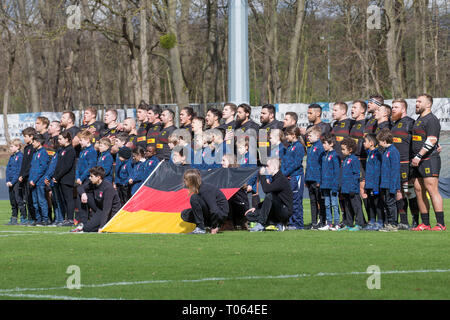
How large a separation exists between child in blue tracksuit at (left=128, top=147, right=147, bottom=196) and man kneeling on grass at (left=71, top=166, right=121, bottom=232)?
3.63 ft

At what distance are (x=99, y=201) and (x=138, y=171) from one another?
4.46ft

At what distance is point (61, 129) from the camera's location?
15.8 meters

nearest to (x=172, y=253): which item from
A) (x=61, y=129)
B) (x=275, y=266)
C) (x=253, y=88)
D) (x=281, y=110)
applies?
(x=275, y=266)

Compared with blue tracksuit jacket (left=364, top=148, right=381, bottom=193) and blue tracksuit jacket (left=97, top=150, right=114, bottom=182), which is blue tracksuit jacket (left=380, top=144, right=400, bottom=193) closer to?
blue tracksuit jacket (left=364, top=148, right=381, bottom=193)

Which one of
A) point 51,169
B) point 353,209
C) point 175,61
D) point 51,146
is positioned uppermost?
point 175,61

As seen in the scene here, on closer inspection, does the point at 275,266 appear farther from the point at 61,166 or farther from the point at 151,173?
the point at 61,166

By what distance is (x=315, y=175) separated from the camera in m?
13.0

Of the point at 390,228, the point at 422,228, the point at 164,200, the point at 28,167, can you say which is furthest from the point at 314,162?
the point at 28,167

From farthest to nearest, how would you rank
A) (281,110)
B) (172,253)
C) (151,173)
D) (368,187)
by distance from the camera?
(281,110)
(151,173)
(368,187)
(172,253)

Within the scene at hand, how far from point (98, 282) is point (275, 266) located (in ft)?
6.46

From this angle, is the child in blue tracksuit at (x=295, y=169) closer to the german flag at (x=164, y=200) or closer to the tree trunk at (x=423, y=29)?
the german flag at (x=164, y=200)

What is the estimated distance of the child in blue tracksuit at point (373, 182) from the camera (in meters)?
12.2

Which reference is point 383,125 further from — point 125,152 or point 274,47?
point 274,47

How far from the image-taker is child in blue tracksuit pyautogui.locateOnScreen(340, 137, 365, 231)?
12633 mm
